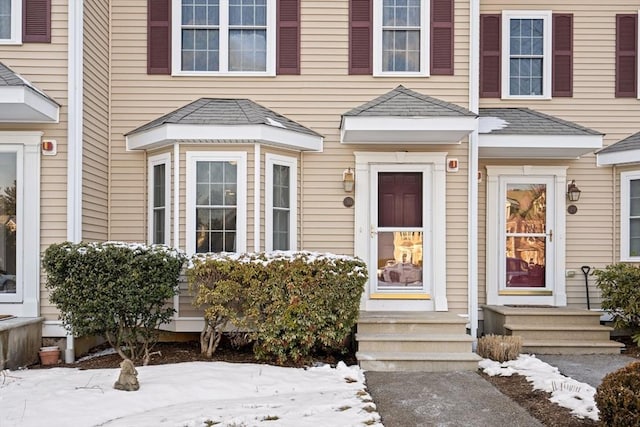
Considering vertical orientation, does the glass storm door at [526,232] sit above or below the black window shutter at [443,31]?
below

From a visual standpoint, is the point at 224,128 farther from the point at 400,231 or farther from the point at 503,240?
the point at 503,240

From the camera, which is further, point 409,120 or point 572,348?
point 572,348

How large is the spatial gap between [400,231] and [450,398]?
119 inches

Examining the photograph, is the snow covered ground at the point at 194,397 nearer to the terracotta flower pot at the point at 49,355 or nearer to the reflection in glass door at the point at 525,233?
the terracotta flower pot at the point at 49,355

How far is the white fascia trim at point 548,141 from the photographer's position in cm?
775

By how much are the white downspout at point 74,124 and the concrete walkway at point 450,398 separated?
12.4 ft

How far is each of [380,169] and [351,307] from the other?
7.34 ft

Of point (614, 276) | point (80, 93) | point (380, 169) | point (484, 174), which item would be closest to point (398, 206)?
point (380, 169)

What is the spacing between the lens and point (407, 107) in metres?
7.29

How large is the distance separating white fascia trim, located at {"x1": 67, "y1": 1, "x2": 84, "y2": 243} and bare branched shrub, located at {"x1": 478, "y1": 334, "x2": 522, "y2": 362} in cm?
498

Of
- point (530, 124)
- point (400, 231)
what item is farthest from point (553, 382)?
point (530, 124)

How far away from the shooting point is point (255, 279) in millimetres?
6301

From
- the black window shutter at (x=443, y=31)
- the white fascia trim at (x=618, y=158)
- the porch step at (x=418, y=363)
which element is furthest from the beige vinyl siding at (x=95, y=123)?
the white fascia trim at (x=618, y=158)

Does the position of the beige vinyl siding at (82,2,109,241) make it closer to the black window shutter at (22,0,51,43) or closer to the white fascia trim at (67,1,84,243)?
the white fascia trim at (67,1,84,243)
